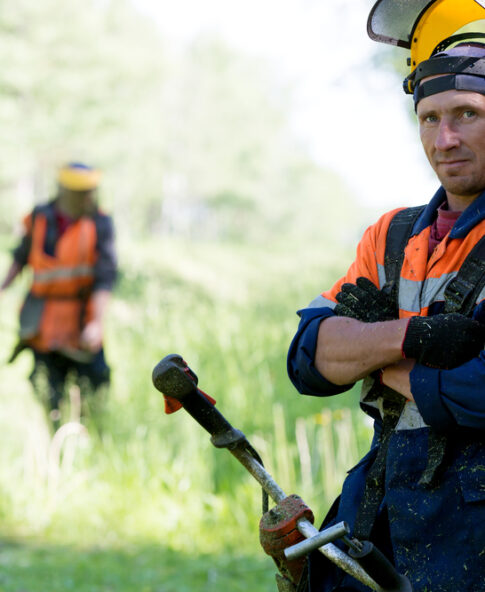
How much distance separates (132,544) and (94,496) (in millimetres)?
549

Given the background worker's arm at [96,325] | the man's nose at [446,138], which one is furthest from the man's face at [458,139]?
the background worker's arm at [96,325]

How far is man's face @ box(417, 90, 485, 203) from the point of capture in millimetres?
1881

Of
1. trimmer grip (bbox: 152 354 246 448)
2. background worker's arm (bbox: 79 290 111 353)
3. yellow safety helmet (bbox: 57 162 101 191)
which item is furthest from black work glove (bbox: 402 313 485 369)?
yellow safety helmet (bbox: 57 162 101 191)

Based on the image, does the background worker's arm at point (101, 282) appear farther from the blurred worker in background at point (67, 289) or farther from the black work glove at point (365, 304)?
the black work glove at point (365, 304)

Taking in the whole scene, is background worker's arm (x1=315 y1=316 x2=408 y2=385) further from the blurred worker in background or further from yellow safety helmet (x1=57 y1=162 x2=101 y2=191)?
yellow safety helmet (x1=57 y1=162 x2=101 y2=191)

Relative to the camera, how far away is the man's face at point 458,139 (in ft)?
6.17

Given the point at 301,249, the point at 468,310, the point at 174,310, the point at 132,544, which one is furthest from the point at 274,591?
the point at 301,249

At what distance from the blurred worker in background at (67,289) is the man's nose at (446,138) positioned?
15.0ft

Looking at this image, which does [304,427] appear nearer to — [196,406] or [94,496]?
[94,496]

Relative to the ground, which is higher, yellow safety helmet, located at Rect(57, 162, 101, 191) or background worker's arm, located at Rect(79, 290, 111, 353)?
yellow safety helmet, located at Rect(57, 162, 101, 191)

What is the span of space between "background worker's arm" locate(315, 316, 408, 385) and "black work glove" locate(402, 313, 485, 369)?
0.03m

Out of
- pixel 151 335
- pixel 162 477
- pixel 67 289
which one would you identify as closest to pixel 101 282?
pixel 67 289

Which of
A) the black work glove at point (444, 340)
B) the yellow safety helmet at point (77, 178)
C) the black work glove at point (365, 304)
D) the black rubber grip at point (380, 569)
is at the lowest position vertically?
the black rubber grip at point (380, 569)

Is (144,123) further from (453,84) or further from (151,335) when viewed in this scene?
(453,84)
